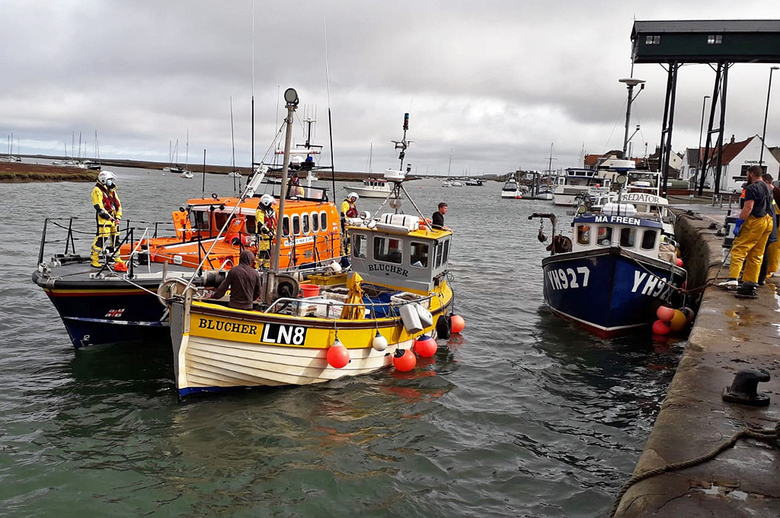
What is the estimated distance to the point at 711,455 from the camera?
4.65 m

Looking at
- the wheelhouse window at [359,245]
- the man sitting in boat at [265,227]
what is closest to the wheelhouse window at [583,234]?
the wheelhouse window at [359,245]

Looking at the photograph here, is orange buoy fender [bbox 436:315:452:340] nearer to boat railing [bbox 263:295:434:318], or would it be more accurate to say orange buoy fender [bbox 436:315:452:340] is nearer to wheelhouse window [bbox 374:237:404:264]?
boat railing [bbox 263:295:434:318]

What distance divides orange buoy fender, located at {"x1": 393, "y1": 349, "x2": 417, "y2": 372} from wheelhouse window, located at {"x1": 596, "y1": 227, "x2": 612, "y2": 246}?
6954mm

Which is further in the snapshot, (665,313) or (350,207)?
(350,207)

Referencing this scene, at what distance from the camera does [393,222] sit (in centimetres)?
1246

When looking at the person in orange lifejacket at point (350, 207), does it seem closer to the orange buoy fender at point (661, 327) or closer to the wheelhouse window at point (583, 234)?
the wheelhouse window at point (583, 234)

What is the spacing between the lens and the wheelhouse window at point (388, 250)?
12.6 m

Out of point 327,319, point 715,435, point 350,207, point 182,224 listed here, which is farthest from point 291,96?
point 715,435

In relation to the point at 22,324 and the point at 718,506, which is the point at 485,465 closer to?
the point at 718,506

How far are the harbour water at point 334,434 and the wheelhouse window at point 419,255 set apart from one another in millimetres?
1959

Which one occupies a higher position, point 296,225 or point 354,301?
point 296,225

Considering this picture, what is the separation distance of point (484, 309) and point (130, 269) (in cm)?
996

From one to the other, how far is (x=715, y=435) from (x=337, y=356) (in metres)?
5.70

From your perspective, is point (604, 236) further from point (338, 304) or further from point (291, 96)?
point (291, 96)
